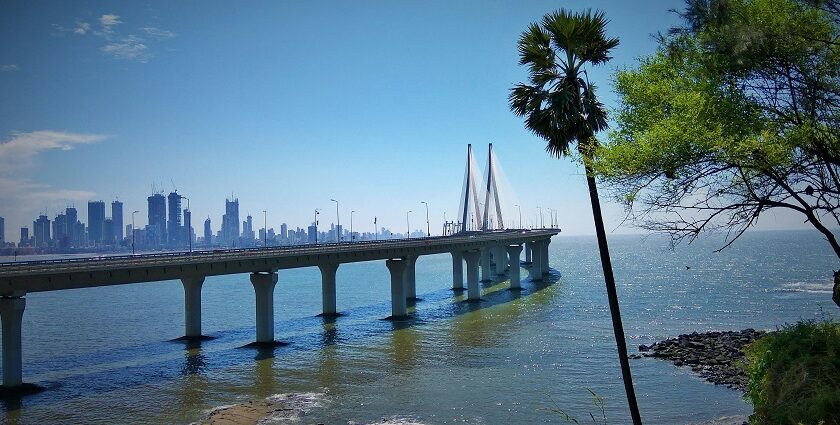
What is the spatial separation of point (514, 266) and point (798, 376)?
85.1m

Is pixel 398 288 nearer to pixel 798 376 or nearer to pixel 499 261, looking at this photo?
pixel 798 376

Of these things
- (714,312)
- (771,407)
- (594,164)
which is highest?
(594,164)

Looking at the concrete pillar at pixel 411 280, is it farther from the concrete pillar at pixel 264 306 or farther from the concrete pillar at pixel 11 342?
the concrete pillar at pixel 11 342

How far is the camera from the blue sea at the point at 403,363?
101 ft

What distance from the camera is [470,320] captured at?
63.4 m

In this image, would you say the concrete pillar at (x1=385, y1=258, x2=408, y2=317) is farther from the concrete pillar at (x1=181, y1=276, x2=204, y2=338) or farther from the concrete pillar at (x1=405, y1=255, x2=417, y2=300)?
the concrete pillar at (x1=181, y1=276, x2=204, y2=338)

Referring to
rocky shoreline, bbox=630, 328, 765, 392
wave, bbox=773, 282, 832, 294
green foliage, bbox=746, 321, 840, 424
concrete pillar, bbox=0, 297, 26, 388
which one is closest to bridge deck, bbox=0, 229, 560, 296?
concrete pillar, bbox=0, 297, 26, 388

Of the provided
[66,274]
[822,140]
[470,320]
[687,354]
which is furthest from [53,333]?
[822,140]

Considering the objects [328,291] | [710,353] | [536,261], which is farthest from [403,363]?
[536,261]

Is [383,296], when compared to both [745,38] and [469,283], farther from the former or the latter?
[745,38]

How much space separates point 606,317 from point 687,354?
19927mm

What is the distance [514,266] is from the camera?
9819 centimetres

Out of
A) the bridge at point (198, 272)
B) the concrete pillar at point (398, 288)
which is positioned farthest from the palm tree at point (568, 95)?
the concrete pillar at point (398, 288)

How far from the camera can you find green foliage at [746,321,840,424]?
12.2 m
